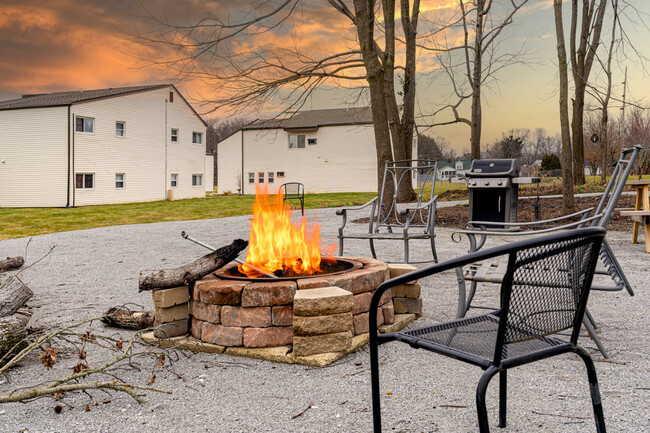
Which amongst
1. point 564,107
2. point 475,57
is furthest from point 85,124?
point 564,107

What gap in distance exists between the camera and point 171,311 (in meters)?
3.45

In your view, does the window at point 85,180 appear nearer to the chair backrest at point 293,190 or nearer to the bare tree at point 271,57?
the chair backrest at point 293,190

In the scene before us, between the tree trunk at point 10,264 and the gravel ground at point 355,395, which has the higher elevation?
the tree trunk at point 10,264

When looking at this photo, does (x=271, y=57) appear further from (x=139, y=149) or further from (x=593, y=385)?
(x=139, y=149)

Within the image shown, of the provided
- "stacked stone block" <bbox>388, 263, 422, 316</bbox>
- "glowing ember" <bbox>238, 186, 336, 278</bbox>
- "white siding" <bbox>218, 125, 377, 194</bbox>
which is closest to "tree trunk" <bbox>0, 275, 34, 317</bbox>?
"glowing ember" <bbox>238, 186, 336, 278</bbox>

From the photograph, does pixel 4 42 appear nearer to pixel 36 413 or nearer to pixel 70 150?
pixel 70 150

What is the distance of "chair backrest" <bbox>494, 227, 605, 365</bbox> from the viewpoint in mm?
1554

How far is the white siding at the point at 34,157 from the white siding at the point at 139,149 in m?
0.78

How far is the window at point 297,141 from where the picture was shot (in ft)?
124

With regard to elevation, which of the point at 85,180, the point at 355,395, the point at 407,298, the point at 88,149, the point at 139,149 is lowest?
the point at 355,395

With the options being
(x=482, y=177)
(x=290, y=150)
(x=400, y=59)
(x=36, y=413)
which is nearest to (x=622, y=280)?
(x=36, y=413)

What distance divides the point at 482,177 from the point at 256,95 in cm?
571

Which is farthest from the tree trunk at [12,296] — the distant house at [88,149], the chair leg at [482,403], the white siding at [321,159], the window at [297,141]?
the window at [297,141]

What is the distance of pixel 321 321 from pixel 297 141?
35604 millimetres
